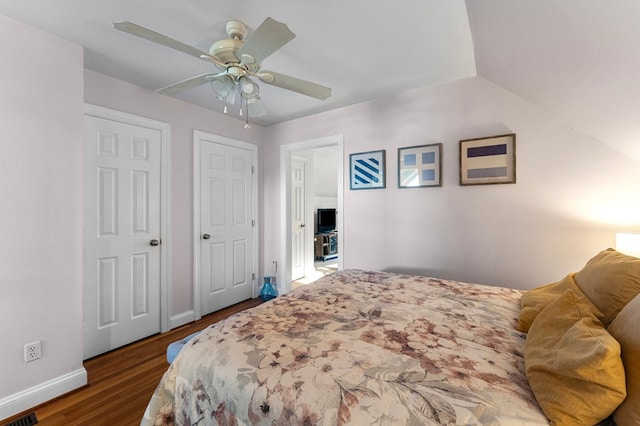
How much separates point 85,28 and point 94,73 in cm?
63

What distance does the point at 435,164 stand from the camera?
2.56 metres

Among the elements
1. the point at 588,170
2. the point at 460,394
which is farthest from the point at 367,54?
the point at 460,394

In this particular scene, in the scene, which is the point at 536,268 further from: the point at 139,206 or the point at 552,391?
the point at 139,206

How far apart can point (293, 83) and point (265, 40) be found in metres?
0.44

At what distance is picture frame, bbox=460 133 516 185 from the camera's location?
2236mm

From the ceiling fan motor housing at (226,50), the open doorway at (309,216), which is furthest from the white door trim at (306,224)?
the ceiling fan motor housing at (226,50)

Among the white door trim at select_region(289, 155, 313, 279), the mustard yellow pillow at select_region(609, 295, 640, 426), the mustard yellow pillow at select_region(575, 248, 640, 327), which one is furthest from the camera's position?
the white door trim at select_region(289, 155, 313, 279)

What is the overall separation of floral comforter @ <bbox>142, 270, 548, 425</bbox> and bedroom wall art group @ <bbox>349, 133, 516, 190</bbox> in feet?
4.00

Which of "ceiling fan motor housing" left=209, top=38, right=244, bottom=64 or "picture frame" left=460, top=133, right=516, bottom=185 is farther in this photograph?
"picture frame" left=460, top=133, right=516, bottom=185

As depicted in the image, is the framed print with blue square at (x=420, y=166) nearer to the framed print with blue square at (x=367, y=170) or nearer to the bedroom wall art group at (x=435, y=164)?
the bedroom wall art group at (x=435, y=164)

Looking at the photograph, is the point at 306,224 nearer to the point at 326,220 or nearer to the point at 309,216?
the point at 309,216

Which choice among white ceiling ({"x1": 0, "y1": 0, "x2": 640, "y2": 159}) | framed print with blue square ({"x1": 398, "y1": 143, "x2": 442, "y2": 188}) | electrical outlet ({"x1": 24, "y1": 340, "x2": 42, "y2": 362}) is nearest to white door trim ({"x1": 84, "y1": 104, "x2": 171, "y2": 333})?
white ceiling ({"x1": 0, "y1": 0, "x2": 640, "y2": 159})

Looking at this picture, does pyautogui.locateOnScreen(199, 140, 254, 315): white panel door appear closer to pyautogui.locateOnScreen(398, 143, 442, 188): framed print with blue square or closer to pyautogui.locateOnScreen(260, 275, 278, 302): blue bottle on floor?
pyautogui.locateOnScreen(260, 275, 278, 302): blue bottle on floor

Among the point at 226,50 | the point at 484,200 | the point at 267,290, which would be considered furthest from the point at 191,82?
the point at 267,290
